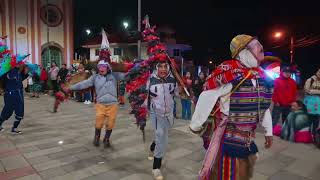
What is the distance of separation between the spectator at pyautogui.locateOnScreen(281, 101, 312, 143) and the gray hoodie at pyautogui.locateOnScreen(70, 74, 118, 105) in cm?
411

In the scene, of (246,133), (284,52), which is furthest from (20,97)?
(284,52)

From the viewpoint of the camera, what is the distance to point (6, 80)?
24.4ft

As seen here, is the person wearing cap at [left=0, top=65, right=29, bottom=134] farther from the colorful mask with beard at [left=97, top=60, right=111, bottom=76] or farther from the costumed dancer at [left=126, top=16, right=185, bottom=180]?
the costumed dancer at [left=126, top=16, right=185, bottom=180]

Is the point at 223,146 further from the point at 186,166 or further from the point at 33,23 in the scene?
the point at 33,23

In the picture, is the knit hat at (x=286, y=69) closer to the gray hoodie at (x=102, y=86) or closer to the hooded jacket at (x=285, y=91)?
the hooded jacket at (x=285, y=91)

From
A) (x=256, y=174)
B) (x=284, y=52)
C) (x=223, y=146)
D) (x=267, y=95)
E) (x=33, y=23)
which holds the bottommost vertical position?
(x=256, y=174)

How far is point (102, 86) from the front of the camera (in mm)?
6234

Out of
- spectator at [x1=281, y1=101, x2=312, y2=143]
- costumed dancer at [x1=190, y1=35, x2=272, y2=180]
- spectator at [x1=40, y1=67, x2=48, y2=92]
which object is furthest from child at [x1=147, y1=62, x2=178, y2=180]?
spectator at [x1=40, y1=67, x2=48, y2=92]

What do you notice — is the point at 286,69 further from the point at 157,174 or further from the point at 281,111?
the point at 157,174

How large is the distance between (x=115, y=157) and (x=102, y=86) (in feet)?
4.78

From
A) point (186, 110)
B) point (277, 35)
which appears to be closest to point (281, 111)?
point (186, 110)

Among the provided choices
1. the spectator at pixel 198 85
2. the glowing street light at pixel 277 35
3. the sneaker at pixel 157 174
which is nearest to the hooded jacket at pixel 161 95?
the sneaker at pixel 157 174

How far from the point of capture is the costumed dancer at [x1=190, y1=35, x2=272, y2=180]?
3.04 metres

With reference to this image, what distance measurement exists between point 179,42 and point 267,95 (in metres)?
30.4
